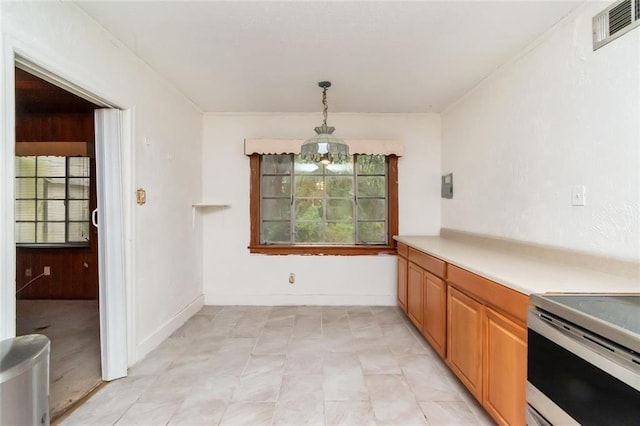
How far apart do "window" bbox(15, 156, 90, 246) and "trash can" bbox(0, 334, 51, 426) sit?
3600 mm

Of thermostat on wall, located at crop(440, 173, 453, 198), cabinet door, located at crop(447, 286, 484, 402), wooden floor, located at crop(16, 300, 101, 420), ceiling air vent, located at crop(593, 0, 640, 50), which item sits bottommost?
wooden floor, located at crop(16, 300, 101, 420)

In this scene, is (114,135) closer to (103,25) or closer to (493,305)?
(103,25)

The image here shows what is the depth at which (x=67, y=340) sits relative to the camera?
8.98 ft

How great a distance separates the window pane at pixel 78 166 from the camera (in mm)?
4035

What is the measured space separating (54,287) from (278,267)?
3115 millimetres

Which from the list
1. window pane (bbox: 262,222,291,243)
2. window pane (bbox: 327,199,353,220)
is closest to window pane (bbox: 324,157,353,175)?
window pane (bbox: 327,199,353,220)

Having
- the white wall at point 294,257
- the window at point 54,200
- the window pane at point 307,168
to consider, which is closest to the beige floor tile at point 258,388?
the white wall at point 294,257

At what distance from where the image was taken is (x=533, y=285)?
136 cm

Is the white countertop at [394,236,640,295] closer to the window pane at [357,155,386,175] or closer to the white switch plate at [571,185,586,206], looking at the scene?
the white switch plate at [571,185,586,206]

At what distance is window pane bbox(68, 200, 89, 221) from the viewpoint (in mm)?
4039

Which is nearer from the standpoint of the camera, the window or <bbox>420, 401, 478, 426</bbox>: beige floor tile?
<bbox>420, 401, 478, 426</bbox>: beige floor tile

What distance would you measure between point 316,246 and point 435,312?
175cm

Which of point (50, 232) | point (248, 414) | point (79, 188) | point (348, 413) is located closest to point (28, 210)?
point (50, 232)

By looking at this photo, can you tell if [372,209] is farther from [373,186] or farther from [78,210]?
[78,210]
